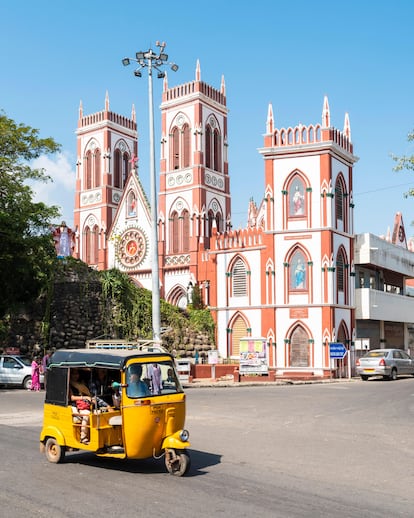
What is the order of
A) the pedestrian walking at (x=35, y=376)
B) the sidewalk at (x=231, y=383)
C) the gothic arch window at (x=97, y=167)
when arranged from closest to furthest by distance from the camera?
the pedestrian walking at (x=35, y=376) → the sidewalk at (x=231, y=383) → the gothic arch window at (x=97, y=167)

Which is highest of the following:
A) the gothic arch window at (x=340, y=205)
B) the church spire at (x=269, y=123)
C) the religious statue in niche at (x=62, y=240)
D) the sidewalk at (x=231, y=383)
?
the church spire at (x=269, y=123)

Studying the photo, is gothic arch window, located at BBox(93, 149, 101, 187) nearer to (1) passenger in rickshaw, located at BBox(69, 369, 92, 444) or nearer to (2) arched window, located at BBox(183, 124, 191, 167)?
(2) arched window, located at BBox(183, 124, 191, 167)

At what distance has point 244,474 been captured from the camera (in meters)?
10.1

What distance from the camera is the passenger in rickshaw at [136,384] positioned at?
10.2 meters

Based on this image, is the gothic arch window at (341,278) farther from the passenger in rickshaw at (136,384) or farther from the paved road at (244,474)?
the passenger in rickshaw at (136,384)

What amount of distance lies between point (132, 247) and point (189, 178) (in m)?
7.35

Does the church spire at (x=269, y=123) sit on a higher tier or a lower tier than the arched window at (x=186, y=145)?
lower

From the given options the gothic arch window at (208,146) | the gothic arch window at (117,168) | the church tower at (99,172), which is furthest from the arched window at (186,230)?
the gothic arch window at (117,168)

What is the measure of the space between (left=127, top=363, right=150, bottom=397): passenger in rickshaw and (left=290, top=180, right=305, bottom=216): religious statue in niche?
30742 mm

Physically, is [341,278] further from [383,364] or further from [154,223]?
[154,223]

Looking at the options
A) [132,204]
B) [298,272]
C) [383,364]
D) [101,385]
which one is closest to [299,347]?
[298,272]

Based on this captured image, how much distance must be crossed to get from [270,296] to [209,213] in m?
15.4

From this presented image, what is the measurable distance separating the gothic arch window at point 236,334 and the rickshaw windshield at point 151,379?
1258 inches

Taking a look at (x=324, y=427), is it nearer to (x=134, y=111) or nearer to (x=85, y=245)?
(x=85, y=245)
